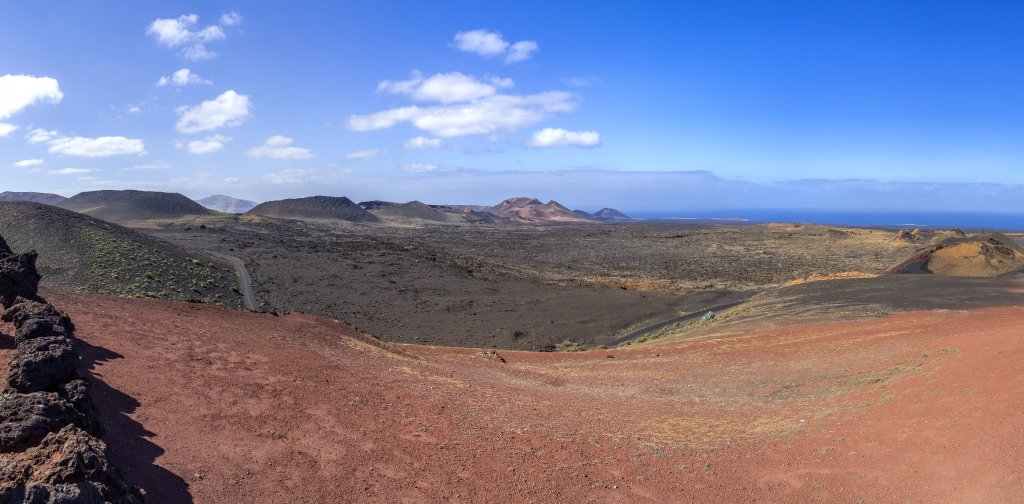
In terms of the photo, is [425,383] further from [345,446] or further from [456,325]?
[456,325]

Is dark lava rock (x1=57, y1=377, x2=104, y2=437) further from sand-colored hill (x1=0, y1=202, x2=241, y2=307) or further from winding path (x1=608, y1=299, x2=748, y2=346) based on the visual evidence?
winding path (x1=608, y1=299, x2=748, y2=346)

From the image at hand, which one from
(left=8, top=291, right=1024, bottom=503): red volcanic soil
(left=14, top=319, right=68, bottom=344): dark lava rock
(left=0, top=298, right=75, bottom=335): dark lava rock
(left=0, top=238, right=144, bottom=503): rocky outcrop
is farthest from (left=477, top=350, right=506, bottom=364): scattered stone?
(left=0, top=238, right=144, bottom=503): rocky outcrop

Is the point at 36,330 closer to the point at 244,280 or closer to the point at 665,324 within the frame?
the point at 665,324

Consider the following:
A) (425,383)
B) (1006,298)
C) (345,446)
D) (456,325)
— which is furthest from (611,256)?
(345,446)

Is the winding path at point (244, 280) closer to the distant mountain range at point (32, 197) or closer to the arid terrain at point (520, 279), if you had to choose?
the arid terrain at point (520, 279)

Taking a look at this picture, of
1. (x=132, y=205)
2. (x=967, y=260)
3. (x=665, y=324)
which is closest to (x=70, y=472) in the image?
(x=665, y=324)
